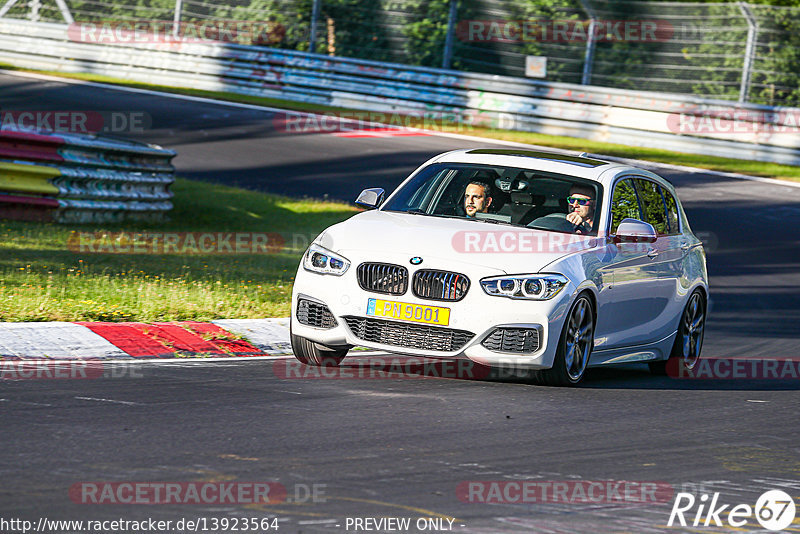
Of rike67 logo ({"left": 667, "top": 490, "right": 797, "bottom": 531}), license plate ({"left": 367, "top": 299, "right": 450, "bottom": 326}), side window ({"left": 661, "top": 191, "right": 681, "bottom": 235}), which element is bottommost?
rike67 logo ({"left": 667, "top": 490, "right": 797, "bottom": 531})

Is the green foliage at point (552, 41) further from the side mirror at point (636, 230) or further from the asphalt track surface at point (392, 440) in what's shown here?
the side mirror at point (636, 230)

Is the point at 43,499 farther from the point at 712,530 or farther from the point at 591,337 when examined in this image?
the point at 591,337

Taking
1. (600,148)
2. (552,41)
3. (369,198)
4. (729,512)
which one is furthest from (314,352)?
(552,41)

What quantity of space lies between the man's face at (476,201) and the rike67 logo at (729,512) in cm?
381

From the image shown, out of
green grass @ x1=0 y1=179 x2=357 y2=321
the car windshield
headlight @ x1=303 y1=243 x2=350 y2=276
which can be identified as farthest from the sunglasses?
green grass @ x1=0 y1=179 x2=357 y2=321

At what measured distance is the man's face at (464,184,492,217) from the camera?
9500mm

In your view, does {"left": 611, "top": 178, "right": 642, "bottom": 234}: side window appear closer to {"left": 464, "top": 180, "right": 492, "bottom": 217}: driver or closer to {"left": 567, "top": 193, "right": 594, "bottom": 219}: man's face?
{"left": 567, "top": 193, "right": 594, "bottom": 219}: man's face

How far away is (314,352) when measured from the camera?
8.98 metres

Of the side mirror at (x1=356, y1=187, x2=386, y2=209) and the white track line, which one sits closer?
the side mirror at (x1=356, y1=187, x2=386, y2=209)

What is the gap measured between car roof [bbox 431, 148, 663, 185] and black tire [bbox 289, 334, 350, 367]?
185 centimetres

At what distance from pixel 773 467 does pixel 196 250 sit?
9512 mm

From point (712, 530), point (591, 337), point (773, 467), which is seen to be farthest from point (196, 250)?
point (712, 530)

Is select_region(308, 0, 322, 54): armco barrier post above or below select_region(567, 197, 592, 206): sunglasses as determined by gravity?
above

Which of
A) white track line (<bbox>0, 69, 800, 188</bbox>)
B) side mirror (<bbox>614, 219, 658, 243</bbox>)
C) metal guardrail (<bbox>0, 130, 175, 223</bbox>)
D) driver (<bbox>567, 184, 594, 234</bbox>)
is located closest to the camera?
side mirror (<bbox>614, 219, 658, 243</bbox>)
